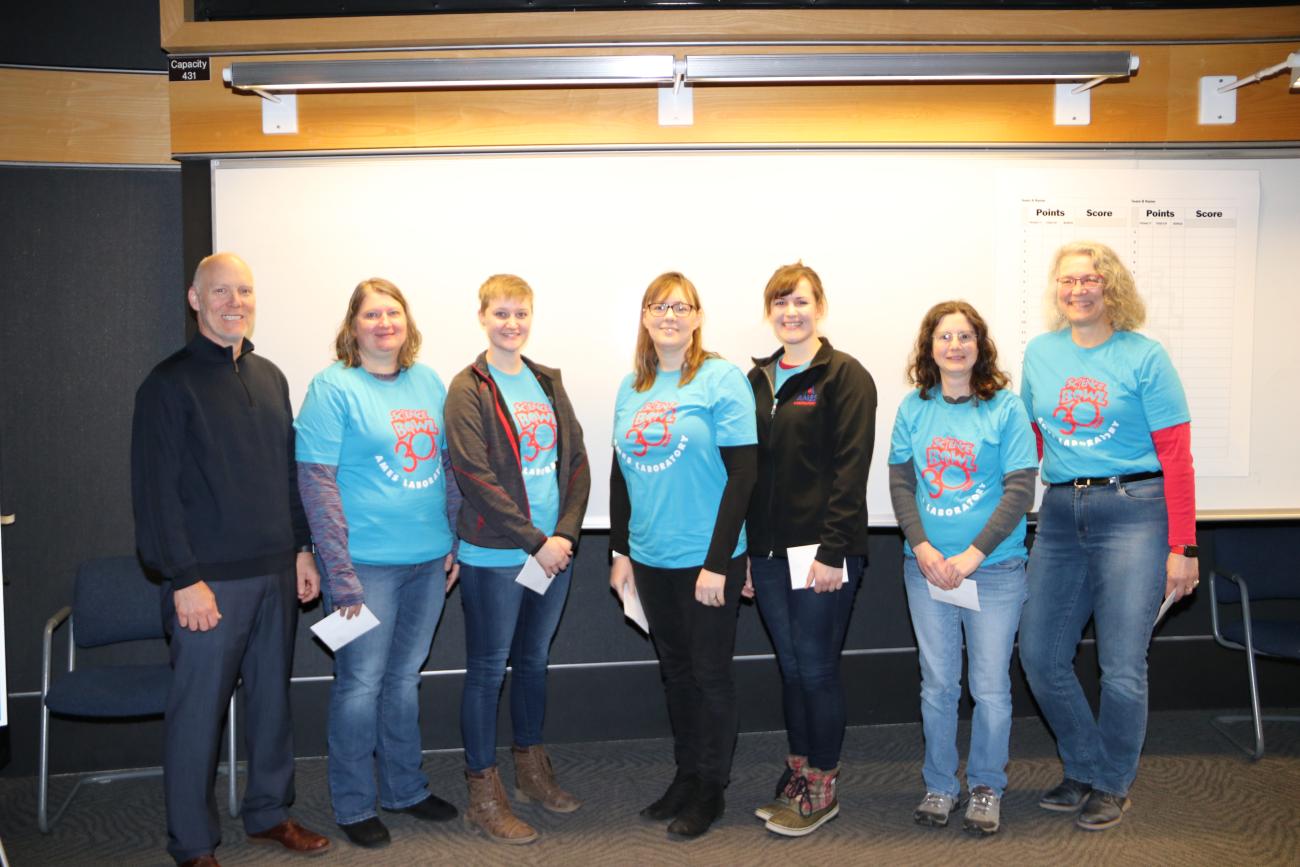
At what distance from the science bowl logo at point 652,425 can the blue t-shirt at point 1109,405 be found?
3.80 feet

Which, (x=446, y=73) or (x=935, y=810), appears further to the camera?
(x=446, y=73)

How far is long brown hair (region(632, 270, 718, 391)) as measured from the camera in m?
2.63

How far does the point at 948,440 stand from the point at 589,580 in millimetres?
1568

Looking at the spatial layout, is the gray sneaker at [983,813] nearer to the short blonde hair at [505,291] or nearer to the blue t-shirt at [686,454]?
the blue t-shirt at [686,454]

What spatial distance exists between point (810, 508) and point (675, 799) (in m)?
1.01

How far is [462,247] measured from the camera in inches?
127

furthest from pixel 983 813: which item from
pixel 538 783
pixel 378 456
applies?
pixel 378 456

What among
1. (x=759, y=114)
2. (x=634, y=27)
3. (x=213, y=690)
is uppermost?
(x=634, y=27)

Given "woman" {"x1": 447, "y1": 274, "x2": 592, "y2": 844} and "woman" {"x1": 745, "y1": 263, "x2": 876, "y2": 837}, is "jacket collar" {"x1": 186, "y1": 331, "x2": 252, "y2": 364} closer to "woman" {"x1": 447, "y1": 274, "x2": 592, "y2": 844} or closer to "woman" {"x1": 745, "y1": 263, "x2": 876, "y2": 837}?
"woman" {"x1": 447, "y1": 274, "x2": 592, "y2": 844}

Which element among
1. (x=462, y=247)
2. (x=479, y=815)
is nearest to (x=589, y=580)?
(x=479, y=815)

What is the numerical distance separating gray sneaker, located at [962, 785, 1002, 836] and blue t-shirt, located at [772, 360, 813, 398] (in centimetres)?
136

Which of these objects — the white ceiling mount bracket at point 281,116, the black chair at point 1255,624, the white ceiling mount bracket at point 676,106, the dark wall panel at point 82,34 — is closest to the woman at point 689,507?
the white ceiling mount bracket at point 676,106

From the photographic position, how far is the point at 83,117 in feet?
10.8

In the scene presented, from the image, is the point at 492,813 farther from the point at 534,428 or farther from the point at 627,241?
the point at 627,241
